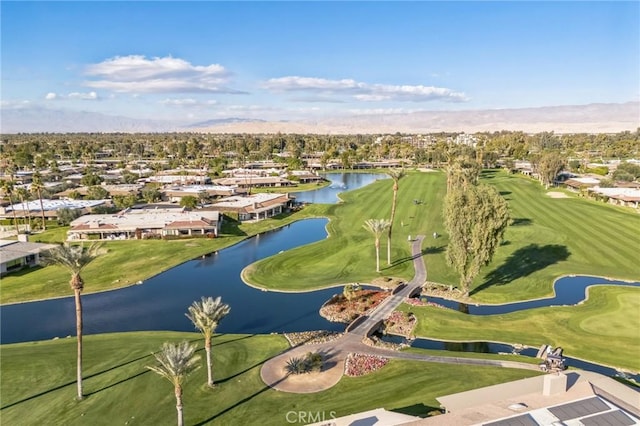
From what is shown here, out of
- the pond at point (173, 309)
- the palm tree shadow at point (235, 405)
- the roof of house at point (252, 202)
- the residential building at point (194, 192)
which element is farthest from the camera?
the residential building at point (194, 192)

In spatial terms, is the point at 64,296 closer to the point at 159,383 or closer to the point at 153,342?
the point at 153,342

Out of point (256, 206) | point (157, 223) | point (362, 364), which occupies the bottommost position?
point (362, 364)

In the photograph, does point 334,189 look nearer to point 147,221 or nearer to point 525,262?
point 147,221

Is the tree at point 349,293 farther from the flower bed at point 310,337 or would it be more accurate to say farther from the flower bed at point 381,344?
the flower bed at point 381,344

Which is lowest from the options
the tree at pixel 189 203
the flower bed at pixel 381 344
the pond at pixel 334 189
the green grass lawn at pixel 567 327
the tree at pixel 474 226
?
the green grass lawn at pixel 567 327

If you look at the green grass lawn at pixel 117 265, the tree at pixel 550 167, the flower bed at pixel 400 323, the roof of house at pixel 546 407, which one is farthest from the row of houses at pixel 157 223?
the tree at pixel 550 167

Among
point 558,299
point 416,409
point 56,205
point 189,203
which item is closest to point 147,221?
point 189,203
